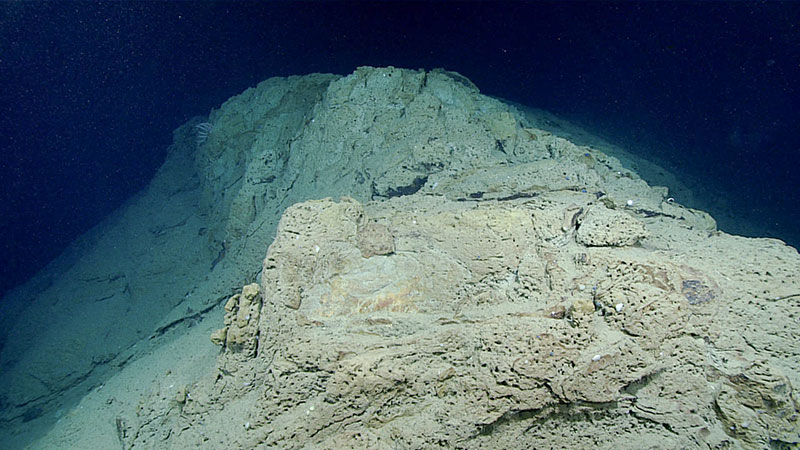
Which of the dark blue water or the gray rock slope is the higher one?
A: the dark blue water

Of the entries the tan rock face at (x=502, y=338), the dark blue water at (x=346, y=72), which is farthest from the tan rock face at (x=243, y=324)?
the dark blue water at (x=346, y=72)

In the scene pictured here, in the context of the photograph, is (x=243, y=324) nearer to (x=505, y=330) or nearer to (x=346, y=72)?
(x=505, y=330)

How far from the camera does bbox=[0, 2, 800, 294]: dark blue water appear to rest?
9891mm

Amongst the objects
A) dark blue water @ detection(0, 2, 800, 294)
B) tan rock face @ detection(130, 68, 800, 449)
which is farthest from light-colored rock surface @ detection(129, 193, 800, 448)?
dark blue water @ detection(0, 2, 800, 294)

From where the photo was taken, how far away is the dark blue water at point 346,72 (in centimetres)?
989

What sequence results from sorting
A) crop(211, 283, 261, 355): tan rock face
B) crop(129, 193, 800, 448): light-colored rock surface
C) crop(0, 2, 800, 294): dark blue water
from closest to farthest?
crop(129, 193, 800, 448): light-colored rock surface, crop(211, 283, 261, 355): tan rock face, crop(0, 2, 800, 294): dark blue water

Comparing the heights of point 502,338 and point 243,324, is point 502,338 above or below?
above

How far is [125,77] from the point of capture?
21672 millimetres

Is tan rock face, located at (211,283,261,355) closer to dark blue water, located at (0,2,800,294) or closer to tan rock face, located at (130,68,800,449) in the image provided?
tan rock face, located at (130,68,800,449)

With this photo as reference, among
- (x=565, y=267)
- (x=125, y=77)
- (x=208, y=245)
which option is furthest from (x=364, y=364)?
(x=125, y=77)

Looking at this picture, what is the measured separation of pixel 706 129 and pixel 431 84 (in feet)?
34.3

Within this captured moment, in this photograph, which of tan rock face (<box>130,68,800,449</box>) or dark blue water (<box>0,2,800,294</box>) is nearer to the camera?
tan rock face (<box>130,68,800,449</box>)

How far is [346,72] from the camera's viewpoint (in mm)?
17953

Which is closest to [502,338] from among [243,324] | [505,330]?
[505,330]
